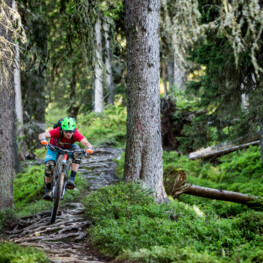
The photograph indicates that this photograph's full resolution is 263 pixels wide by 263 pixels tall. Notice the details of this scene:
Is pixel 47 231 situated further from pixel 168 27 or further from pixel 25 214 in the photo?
pixel 168 27

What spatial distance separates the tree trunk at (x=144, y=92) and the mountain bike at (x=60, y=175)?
4.44 feet

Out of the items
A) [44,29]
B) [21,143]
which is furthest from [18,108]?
[44,29]

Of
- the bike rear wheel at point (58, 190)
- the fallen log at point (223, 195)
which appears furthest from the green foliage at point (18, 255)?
the fallen log at point (223, 195)

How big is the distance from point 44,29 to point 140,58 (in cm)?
584

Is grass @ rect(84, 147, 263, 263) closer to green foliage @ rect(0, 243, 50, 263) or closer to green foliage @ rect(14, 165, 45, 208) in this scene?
green foliage @ rect(0, 243, 50, 263)

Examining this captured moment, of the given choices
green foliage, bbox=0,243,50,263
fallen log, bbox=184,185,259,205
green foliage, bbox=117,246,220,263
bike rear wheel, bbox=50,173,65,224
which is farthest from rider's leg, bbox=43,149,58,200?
fallen log, bbox=184,185,259,205

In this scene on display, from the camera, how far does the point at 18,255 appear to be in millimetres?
3818

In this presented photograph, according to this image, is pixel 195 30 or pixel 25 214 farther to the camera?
pixel 195 30

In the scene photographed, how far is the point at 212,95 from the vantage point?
11.6 meters

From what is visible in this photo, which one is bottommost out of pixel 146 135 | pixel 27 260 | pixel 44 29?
pixel 27 260

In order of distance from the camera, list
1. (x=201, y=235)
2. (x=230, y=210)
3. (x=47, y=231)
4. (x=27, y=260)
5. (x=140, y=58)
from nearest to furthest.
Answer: (x=27, y=260) < (x=201, y=235) < (x=47, y=231) < (x=140, y=58) < (x=230, y=210)

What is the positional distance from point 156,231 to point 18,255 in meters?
2.33

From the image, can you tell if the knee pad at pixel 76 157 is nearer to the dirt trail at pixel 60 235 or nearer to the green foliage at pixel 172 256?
the dirt trail at pixel 60 235

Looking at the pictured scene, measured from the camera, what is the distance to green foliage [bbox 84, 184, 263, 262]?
4348 mm
